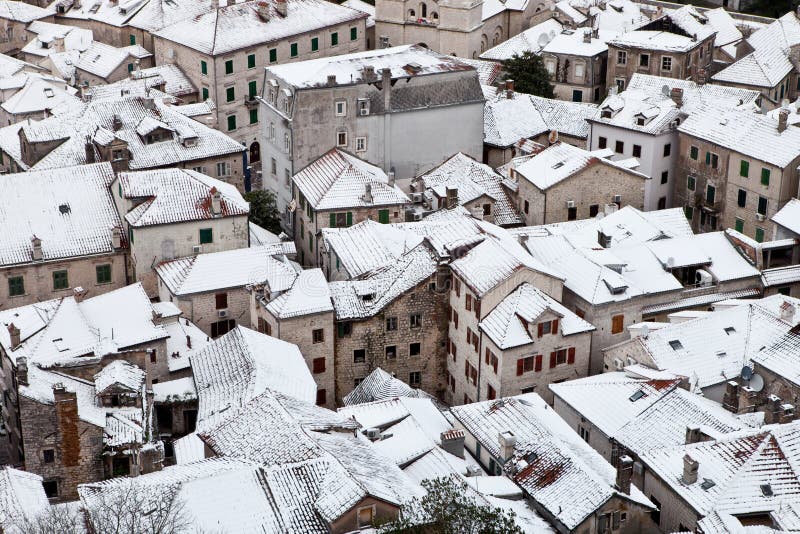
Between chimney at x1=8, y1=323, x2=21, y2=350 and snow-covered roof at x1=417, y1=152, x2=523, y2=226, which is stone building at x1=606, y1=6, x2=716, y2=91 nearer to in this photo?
snow-covered roof at x1=417, y1=152, x2=523, y2=226

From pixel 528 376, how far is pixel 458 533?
81.7ft

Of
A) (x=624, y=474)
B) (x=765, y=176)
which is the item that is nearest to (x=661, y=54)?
(x=765, y=176)

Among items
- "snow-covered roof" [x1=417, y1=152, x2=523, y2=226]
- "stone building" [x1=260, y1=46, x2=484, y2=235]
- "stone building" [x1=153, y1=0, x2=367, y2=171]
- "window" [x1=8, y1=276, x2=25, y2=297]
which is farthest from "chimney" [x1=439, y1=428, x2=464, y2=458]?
"stone building" [x1=153, y1=0, x2=367, y2=171]

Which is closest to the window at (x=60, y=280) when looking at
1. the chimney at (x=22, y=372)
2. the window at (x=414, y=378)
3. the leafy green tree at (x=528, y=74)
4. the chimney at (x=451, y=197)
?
the chimney at (x=22, y=372)

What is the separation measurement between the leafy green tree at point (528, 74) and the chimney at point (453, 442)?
57.7 metres

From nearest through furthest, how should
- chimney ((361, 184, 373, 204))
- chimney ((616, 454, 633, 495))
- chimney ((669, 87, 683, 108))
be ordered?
chimney ((616, 454, 633, 495)) → chimney ((361, 184, 373, 204)) → chimney ((669, 87, 683, 108))

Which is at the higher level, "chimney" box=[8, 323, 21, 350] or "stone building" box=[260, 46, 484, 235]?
"stone building" box=[260, 46, 484, 235]

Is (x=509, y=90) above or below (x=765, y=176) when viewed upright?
above

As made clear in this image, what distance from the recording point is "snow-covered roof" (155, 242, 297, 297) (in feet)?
266

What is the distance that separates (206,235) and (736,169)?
41.3 meters

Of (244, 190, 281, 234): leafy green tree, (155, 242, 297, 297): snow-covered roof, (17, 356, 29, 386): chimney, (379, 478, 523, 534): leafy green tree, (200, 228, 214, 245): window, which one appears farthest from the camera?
(244, 190, 281, 234): leafy green tree

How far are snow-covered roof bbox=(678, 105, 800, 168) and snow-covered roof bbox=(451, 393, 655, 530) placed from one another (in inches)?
1361

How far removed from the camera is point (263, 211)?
318 feet

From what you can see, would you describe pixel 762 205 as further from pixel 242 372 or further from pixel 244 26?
pixel 244 26
